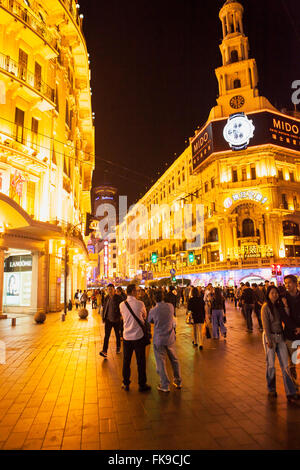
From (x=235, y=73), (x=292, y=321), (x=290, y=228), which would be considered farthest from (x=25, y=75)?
(x=235, y=73)

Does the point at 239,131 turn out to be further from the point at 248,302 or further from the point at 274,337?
the point at 274,337

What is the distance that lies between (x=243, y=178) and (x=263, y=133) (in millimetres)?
6489

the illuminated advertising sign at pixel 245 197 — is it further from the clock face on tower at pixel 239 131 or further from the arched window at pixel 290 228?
the clock face on tower at pixel 239 131

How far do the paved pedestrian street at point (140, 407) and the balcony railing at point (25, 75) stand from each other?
17.7 m

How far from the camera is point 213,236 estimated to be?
4656 cm

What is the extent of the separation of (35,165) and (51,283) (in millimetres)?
8193

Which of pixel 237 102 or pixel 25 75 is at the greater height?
pixel 237 102

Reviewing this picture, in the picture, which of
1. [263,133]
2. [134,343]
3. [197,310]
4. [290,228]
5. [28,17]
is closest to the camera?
[134,343]

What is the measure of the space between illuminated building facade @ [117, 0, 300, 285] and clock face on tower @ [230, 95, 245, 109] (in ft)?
0.48

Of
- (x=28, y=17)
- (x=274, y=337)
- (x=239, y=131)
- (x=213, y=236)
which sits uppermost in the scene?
(x=239, y=131)

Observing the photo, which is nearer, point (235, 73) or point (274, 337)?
point (274, 337)

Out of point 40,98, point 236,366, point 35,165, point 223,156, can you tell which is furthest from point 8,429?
point 223,156

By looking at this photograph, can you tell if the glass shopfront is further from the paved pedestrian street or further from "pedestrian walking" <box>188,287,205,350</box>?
"pedestrian walking" <box>188,287,205,350</box>

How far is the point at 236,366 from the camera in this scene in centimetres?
714
